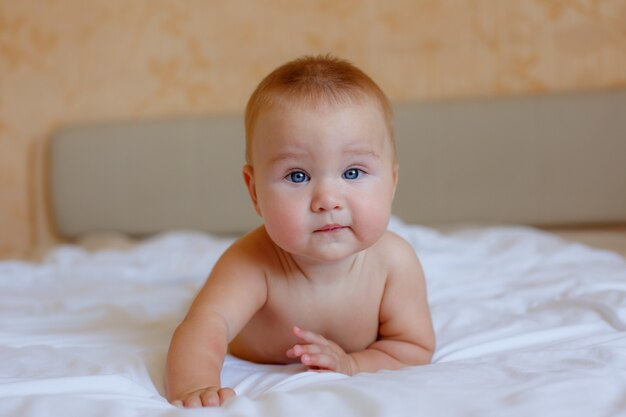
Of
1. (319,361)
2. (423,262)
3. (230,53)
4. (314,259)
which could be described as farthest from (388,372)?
(230,53)

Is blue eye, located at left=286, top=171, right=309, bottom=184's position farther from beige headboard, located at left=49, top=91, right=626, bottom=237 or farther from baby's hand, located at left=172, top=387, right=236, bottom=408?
beige headboard, located at left=49, top=91, right=626, bottom=237

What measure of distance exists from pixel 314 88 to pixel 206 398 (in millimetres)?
395

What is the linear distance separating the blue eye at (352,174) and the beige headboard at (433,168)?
1.37 m

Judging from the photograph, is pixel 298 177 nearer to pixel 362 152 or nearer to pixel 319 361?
pixel 362 152

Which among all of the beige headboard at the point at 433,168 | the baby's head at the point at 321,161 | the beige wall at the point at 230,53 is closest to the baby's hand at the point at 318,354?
the baby's head at the point at 321,161

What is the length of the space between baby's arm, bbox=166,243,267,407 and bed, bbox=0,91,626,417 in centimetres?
4

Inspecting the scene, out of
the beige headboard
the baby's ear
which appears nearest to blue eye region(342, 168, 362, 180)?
the baby's ear

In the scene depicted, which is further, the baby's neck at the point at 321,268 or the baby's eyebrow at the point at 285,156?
the baby's neck at the point at 321,268

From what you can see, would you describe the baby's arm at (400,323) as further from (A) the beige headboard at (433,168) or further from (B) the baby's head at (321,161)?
(A) the beige headboard at (433,168)

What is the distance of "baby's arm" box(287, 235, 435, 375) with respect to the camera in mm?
980

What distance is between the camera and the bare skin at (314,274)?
2.83 ft

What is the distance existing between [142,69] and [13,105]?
1.78ft

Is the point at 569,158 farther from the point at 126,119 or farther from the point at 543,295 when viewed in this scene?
the point at 126,119

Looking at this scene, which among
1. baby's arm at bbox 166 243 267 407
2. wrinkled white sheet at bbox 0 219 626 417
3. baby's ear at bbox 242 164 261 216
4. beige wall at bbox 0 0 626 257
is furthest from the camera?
beige wall at bbox 0 0 626 257
